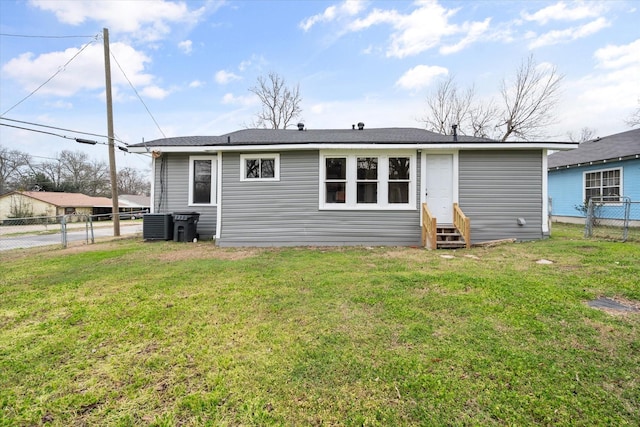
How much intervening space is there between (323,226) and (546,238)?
582 centimetres

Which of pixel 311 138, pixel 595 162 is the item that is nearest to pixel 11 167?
pixel 311 138

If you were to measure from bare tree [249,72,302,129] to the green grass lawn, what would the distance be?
21.3 m

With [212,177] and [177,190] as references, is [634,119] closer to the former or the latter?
[212,177]

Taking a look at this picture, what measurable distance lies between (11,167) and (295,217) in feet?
168

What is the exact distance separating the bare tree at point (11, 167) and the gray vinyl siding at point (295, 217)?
1857 inches

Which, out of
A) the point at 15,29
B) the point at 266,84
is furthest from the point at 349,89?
the point at 15,29

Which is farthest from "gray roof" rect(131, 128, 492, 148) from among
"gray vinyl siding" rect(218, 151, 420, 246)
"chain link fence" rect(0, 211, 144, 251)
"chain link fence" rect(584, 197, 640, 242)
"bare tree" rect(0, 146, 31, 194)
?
"bare tree" rect(0, 146, 31, 194)

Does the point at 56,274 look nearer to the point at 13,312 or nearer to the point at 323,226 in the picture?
the point at 13,312

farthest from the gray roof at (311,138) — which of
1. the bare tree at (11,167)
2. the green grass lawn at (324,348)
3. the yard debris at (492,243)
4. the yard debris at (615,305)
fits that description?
the bare tree at (11,167)

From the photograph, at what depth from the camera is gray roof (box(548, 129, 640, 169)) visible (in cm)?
1092

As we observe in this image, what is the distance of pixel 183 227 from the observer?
831cm

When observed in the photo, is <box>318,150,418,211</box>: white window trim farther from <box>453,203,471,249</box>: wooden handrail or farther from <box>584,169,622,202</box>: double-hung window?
<box>584,169,622,202</box>: double-hung window

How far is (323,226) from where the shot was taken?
7520 mm

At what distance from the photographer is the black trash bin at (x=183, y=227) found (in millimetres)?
8289
